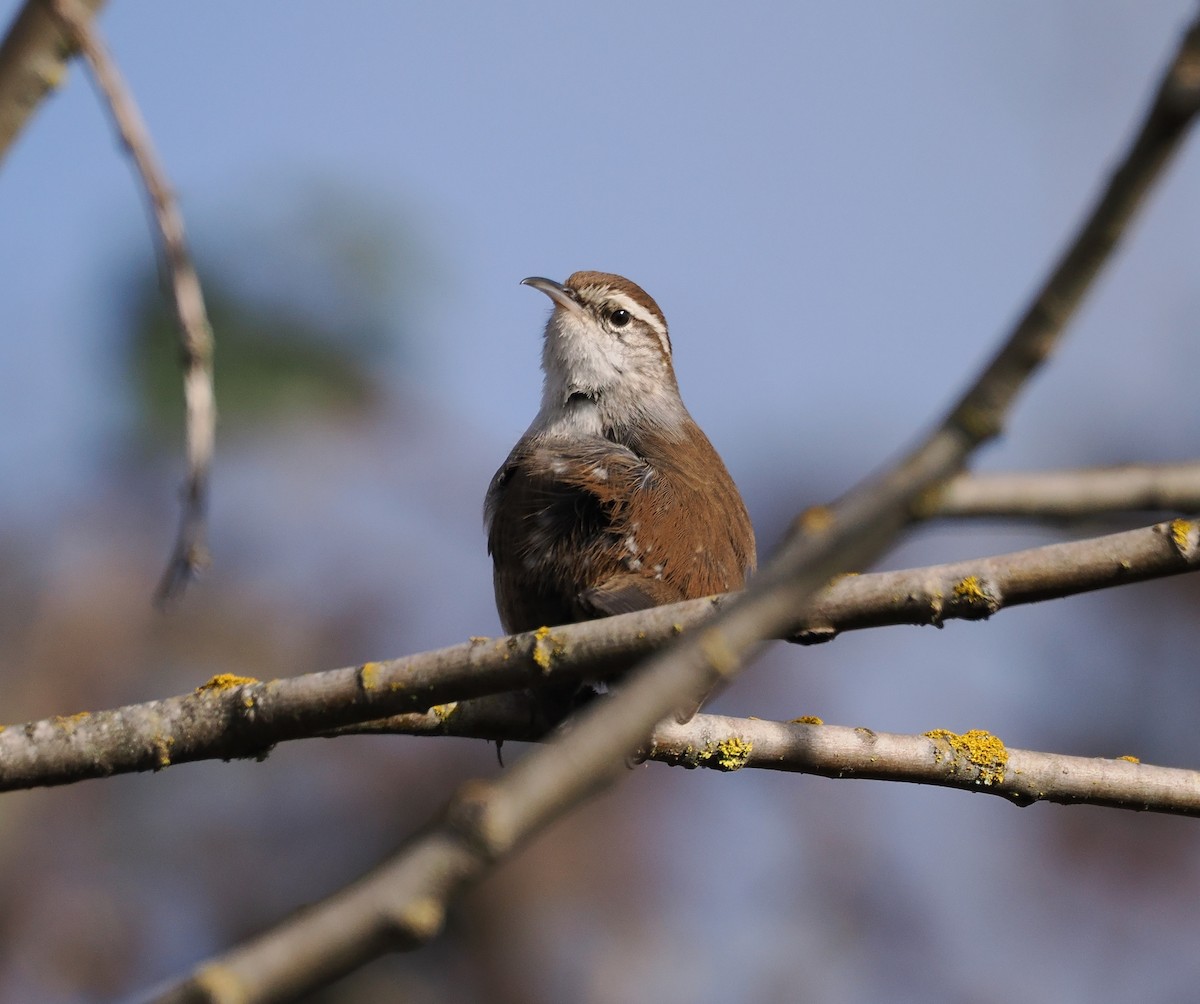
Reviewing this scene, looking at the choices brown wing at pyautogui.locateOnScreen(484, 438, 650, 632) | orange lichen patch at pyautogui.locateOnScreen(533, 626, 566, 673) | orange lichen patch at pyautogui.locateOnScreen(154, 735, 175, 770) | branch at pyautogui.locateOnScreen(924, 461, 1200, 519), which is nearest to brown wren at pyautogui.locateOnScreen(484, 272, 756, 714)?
brown wing at pyautogui.locateOnScreen(484, 438, 650, 632)

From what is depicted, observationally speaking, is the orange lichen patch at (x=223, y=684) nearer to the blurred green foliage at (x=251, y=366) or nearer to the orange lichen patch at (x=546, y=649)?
the orange lichen patch at (x=546, y=649)

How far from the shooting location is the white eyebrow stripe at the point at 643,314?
618 centimetres

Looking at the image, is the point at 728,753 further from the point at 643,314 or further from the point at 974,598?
the point at 643,314

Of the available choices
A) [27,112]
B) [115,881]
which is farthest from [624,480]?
[115,881]

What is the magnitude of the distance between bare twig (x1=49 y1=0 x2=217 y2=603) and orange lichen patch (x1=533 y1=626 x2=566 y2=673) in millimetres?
A: 667

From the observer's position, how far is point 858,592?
2586 mm

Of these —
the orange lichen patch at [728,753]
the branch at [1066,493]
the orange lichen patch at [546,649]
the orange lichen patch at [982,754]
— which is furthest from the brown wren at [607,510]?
the branch at [1066,493]

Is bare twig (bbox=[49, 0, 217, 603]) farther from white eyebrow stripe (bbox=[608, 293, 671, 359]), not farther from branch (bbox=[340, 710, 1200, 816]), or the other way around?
white eyebrow stripe (bbox=[608, 293, 671, 359])

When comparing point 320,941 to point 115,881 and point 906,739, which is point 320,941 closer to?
point 906,739

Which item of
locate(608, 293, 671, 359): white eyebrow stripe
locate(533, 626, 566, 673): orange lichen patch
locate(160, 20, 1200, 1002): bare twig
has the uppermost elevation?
locate(608, 293, 671, 359): white eyebrow stripe

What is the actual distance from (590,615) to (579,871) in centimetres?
480

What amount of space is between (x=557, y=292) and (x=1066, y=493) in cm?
471

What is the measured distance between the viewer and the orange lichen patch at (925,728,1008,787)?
3367mm

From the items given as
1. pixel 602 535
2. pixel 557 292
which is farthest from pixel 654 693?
pixel 557 292
